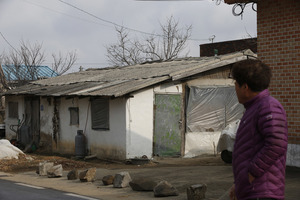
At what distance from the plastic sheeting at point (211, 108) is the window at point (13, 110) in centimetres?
1066

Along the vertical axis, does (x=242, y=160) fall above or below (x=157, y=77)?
below

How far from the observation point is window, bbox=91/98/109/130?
19.7 metres

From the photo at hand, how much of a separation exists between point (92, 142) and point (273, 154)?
16815 mm

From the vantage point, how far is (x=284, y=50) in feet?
39.2

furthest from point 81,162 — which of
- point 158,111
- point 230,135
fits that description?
point 230,135

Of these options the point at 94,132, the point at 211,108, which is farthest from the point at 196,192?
the point at 211,108

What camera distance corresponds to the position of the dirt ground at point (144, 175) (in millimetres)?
11320

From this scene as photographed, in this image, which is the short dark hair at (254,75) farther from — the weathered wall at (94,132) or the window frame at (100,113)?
the window frame at (100,113)

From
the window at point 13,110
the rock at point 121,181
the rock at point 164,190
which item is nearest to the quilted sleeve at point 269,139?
the rock at point 164,190

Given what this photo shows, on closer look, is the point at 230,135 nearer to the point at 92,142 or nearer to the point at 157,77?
the point at 157,77

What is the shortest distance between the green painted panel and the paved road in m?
6.99

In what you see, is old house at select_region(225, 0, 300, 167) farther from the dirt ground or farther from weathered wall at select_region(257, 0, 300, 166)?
the dirt ground

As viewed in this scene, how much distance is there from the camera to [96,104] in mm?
20328

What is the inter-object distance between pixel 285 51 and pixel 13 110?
18.7m
